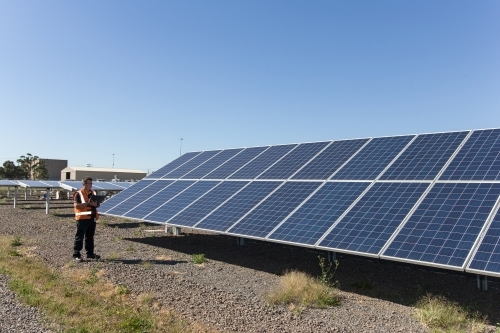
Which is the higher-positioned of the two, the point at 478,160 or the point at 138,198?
the point at 478,160

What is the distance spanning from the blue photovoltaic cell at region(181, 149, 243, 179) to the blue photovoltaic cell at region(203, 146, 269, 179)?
48cm

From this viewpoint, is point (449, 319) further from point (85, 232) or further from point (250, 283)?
point (85, 232)

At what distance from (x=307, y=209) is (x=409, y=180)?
2.98m

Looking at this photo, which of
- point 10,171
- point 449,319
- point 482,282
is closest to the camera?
point 449,319

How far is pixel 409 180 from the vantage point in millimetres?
11734

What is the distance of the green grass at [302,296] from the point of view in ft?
29.5

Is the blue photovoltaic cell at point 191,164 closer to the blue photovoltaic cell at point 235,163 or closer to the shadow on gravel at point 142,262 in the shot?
the blue photovoltaic cell at point 235,163

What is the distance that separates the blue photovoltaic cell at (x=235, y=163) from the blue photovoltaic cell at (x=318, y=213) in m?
6.02

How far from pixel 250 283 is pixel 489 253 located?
569cm

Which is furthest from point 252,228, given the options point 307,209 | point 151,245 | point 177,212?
point 151,245

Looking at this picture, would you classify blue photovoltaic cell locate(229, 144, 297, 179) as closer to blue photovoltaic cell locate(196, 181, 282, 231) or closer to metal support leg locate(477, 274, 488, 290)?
blue photovoltaic cell locate(196, 181, 282, 231)

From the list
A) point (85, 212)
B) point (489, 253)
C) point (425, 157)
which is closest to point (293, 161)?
point (425, 157)

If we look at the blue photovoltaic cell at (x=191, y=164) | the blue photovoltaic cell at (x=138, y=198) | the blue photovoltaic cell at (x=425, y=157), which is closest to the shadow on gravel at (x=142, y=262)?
the blue photovoltaic cell at (x=138, y=198)

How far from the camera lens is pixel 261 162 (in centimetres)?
1794
